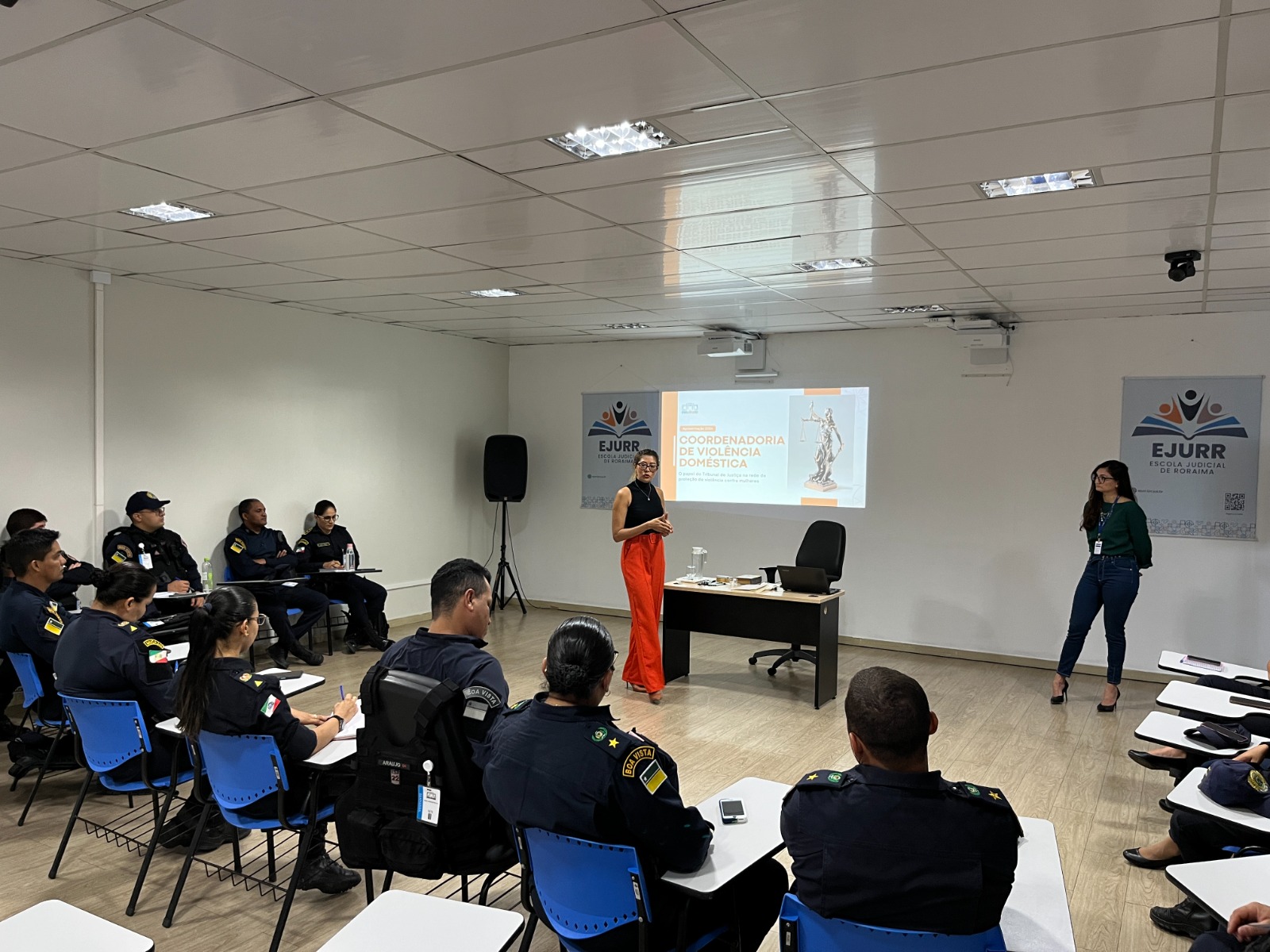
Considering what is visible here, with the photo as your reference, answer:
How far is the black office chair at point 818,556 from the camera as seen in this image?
Result: 6969mm

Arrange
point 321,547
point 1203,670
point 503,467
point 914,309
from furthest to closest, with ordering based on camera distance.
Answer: point 503,467, point 321,547, point 914,309, point 1203,670

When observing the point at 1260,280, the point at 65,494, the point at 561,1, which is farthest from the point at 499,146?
the point at 1260,280

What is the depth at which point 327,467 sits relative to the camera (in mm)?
7875

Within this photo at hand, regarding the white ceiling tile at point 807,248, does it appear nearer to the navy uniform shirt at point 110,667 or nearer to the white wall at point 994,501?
the white wall at point 994,501

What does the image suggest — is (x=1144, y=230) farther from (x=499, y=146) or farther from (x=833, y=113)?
(x=499, y=146)

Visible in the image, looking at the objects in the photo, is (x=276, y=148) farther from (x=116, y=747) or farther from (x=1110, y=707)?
(x=1110, y=707)

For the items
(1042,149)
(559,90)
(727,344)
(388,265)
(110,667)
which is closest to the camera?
(559,90)

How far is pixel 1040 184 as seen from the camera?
3658mm

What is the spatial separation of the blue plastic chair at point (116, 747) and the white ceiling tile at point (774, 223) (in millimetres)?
3104

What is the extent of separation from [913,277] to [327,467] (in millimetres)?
5131

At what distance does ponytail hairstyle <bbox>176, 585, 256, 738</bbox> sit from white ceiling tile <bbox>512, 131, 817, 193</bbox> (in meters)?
1.99

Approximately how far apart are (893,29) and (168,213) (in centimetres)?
368

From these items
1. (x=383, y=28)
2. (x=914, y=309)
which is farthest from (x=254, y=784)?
(x=914, y=309)

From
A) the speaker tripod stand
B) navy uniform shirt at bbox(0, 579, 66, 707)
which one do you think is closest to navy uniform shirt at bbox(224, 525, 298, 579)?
navy uniform shirt at bbox(0, 579, 66, 707)
